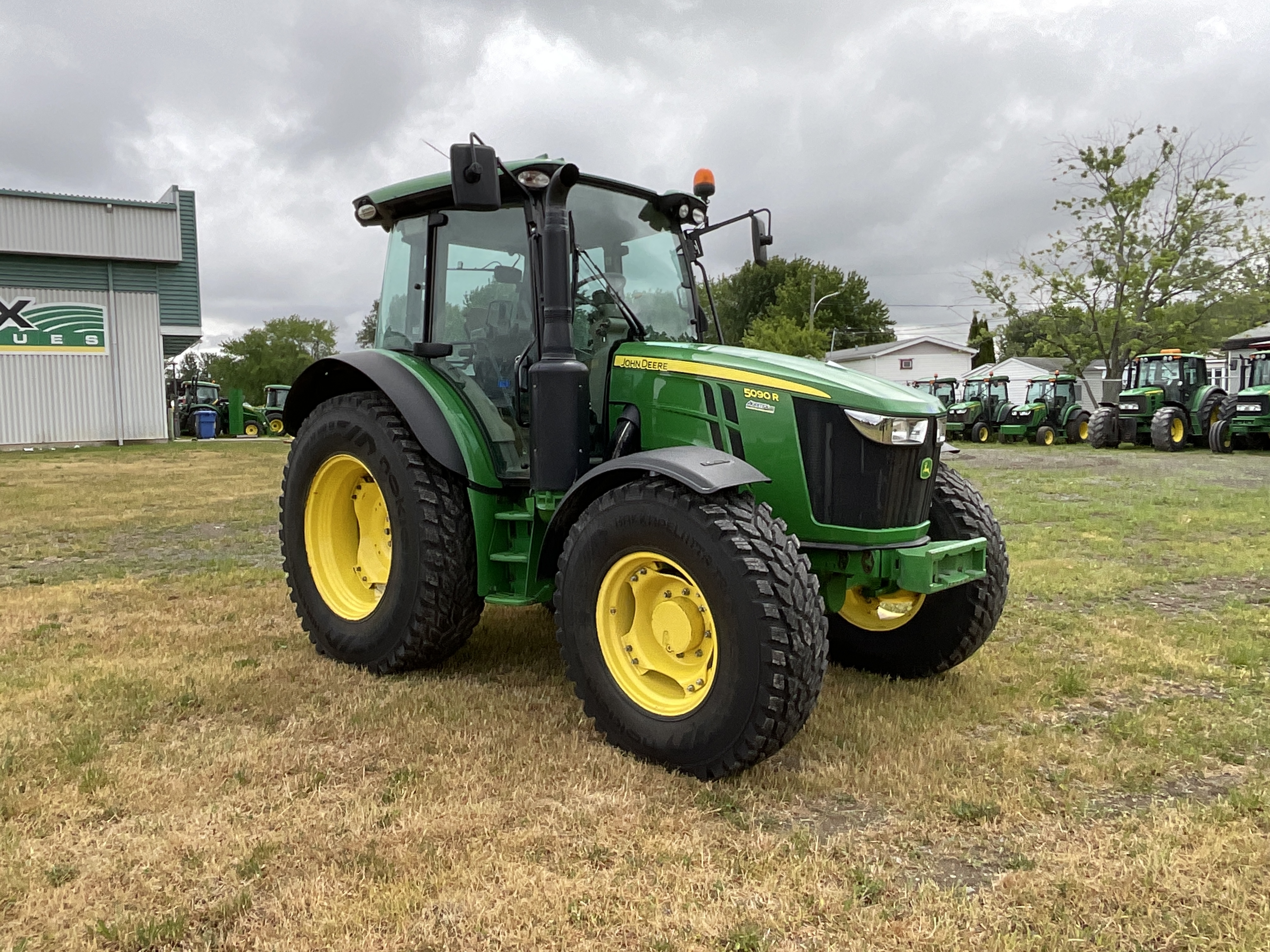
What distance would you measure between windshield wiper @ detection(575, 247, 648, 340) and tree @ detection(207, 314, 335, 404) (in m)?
62.3

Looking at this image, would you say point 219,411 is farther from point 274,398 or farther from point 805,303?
point 805,303

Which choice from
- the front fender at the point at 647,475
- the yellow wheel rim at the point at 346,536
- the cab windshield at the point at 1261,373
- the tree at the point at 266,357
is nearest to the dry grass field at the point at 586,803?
the yellow wheel rim at the point at 346,536

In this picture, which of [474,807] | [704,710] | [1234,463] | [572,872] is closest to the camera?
[572,872]

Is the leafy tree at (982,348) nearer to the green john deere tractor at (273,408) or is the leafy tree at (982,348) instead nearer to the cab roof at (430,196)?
the green john deere tractor at (273,408)

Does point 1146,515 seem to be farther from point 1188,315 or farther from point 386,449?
point 1188,315

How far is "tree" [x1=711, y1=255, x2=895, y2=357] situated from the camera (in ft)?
182

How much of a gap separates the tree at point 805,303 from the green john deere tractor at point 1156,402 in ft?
90.6

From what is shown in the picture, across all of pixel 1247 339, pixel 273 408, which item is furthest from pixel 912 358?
pixel 273 408

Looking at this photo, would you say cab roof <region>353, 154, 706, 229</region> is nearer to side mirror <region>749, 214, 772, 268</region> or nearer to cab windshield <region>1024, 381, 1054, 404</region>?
side mirror <region>749, 214, 772, 268</region>

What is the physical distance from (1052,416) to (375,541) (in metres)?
24.3

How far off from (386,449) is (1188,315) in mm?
35009

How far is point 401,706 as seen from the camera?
379 cm

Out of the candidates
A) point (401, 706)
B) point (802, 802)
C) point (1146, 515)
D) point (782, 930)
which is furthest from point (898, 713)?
point (1146, 515)

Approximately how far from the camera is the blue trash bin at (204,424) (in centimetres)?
3133
